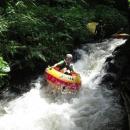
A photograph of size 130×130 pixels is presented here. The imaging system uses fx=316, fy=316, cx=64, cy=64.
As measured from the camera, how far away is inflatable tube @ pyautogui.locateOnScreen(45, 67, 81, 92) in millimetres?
9742

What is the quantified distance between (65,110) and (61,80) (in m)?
0.97

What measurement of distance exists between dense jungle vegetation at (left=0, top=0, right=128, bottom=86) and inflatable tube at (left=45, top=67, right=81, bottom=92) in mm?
998

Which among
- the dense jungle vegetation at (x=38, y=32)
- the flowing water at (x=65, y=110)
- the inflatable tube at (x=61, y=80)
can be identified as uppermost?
the dense jungle vegetation at (x=38, y=32)

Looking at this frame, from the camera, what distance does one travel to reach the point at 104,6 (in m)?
20.3

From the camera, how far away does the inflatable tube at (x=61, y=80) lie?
32.0 feet

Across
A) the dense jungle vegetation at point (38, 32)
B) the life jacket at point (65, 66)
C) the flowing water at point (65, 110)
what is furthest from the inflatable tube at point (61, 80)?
the dense jungle vegetation at point (38, 32)

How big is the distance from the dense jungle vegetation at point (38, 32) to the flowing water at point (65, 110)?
95 centimetres

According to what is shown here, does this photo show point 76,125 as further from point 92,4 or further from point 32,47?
point 92,4

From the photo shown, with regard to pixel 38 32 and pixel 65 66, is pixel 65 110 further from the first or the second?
pixel 38 32

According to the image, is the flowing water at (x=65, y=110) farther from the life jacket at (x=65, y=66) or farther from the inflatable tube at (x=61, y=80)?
the life jacket at (x=65, y=66)

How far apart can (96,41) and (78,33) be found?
2.10 m

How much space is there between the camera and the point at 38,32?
12.1 metres

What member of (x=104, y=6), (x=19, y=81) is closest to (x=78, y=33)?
Result: (x=19, y=81)

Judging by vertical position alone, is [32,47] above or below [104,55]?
above
